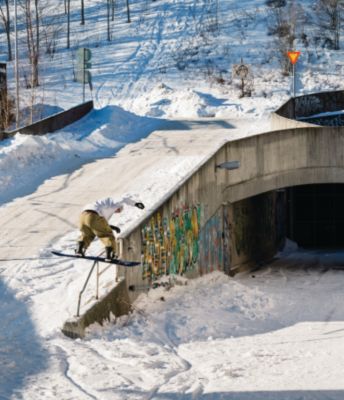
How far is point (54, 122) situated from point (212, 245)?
1472 cm

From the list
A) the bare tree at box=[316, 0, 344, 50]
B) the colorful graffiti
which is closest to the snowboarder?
the colorful graffiti

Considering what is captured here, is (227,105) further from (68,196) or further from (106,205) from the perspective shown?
(106,205)

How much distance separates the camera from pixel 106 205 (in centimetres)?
1458

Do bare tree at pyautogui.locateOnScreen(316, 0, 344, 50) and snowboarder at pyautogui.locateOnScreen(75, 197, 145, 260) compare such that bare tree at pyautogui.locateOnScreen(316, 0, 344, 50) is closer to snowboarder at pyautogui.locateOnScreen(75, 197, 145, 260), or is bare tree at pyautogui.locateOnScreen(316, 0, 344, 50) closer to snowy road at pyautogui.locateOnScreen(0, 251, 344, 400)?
snowy road at pyautogui.locateOnScreen(0, 251, 344, 400)

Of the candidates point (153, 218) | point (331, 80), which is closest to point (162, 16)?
point (331, 80)

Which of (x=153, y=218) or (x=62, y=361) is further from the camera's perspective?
(x=153, y=218)

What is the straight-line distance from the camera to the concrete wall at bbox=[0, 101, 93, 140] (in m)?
32.1

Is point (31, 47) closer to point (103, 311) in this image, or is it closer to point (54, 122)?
point (54, 122)

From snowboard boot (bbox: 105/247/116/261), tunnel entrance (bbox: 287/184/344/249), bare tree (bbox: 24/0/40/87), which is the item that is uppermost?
bare tree (bbox: 24/0/40/87)

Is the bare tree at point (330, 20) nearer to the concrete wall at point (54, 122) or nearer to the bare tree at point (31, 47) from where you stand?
the bare tree at point (31, 47)

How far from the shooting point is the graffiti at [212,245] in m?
22.2

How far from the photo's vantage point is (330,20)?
73.4 meters

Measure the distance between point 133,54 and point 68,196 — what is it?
162 ft

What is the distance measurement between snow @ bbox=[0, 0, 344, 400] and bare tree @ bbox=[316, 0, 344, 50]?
18.2m
